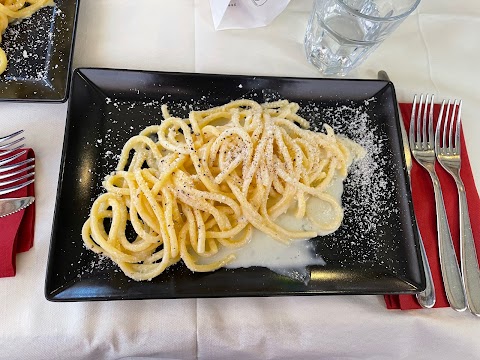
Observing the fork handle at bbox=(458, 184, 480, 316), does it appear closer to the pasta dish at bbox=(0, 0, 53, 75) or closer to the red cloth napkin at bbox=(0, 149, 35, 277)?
the red cloth napkin at bbox=(0, 149, 35, 277)

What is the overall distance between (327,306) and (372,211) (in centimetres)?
22

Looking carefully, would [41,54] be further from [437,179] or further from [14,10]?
[437,179]

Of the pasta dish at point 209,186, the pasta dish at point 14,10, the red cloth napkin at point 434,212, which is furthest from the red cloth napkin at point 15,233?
the red cloth napkin at point 434,212

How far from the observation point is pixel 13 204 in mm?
813

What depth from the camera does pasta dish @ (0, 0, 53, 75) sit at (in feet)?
3.15

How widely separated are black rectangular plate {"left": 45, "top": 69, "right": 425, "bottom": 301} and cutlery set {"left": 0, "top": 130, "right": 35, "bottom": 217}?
9cm

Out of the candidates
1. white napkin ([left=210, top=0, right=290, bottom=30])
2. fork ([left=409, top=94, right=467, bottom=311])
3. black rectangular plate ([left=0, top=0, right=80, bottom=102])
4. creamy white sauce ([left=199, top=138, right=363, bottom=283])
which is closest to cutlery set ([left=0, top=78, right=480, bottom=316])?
fork ([left=409, top=94, right=467, bottom=311])

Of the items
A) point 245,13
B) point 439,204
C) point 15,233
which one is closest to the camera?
point 15,233

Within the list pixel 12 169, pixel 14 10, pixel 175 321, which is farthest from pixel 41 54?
pixel 175 321

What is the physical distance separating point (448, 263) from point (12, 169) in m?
0.88

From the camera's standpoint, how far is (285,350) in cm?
80

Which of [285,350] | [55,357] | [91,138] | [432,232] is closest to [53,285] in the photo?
[55,357]

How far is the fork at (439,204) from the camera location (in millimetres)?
834

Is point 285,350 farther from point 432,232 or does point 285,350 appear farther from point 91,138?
point 91,138
